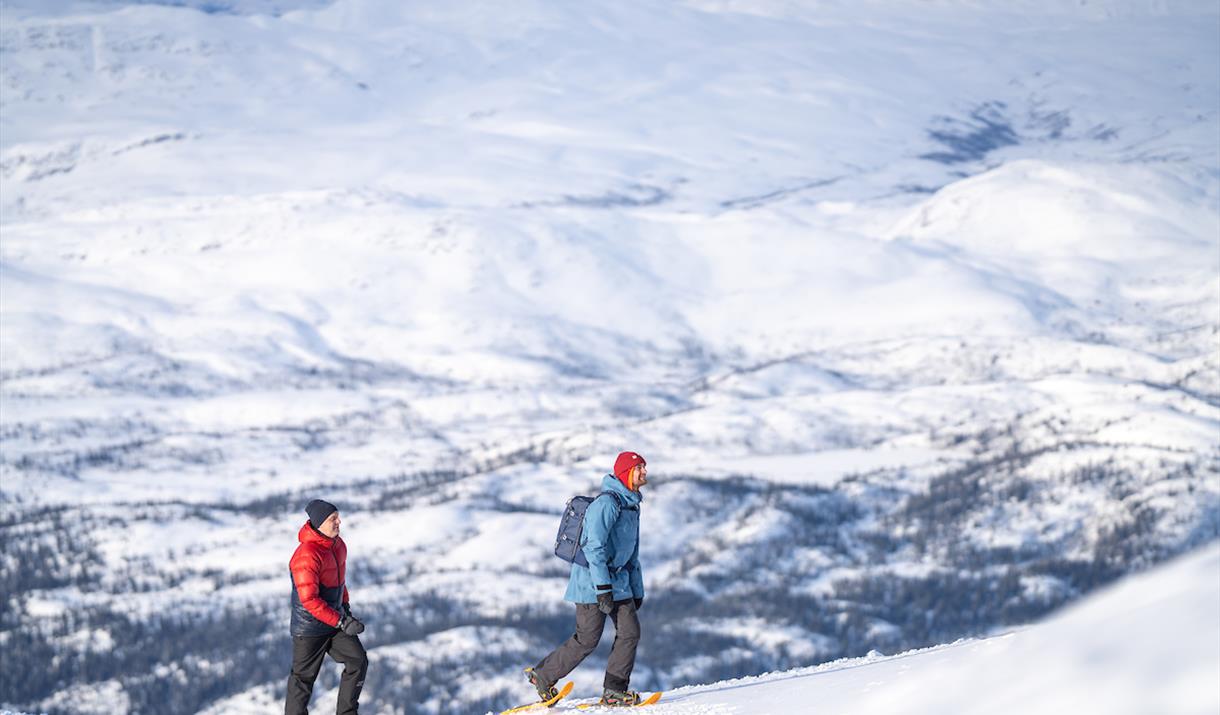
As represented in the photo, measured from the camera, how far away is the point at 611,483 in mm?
23578

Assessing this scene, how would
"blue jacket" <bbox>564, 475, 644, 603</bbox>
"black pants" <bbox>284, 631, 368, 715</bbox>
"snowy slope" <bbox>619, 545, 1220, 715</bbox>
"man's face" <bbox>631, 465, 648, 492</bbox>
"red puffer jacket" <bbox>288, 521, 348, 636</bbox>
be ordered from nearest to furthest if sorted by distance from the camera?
"snowy slope" <bbox>619, 545, 1220, 715</bbox> < "red puffer jacket" <bbox>288, 521, 348, 636</bbox> < "black pants" <bbox>284, 631, 368, 715</bbox> < "blue jacket" <bbox>564, 475, 644, 603</bbox> < "man's face" <bbox>631, 465, 648, 492</bbox>

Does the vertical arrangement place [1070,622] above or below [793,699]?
above

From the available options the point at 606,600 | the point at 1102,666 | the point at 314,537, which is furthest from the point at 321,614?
the point at 1102,666

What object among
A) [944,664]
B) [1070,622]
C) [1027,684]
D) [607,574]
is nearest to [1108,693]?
[1027,684]

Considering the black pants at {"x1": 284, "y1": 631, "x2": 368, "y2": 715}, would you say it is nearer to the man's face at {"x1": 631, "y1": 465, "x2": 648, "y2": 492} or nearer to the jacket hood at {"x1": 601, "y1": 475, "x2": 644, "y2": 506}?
the jacket hood at {"x1": 601, "y1": 475, "x2": 644, "y2": 506}

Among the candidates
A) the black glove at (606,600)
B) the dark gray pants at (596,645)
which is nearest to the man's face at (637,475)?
the black glove at (606,600)

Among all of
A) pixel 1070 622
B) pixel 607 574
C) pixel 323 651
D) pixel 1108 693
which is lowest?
pixel 323 651

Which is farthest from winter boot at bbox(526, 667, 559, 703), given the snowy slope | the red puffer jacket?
the snowy slope

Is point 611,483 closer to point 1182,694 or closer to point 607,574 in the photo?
point 607,574

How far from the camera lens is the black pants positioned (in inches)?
910

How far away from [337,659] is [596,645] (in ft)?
12.5

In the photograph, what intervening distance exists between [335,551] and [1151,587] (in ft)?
37.0

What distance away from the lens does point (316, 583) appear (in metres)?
22.5

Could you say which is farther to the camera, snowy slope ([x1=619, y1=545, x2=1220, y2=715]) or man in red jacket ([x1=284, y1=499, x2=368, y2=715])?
man in red jacket ([x1=284, y1=499, x2=368, y2=715])
